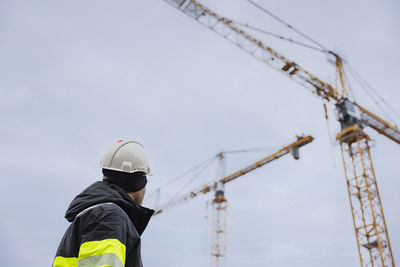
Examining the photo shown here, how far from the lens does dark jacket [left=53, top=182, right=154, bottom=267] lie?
4.91 feet

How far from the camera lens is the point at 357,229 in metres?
27.2

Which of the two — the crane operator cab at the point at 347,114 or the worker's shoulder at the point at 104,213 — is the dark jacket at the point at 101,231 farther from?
the crane operator cab at the point at 347,114

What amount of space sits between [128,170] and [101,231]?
666mm

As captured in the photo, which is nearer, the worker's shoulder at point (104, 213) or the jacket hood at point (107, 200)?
the worker's shoulder at point (104, 213)

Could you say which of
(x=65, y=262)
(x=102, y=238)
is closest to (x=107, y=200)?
(x=102, y=238)

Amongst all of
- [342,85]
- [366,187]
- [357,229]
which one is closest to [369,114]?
[342,85]

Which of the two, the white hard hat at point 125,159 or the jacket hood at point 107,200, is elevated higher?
the white hard hat at point 125,159

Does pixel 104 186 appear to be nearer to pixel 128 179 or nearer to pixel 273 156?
pixel 128 179

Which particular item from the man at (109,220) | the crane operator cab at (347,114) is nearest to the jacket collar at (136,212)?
the man at (109,220)

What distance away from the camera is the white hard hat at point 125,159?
7.25ft

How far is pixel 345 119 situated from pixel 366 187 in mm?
5973

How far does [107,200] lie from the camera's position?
1726 millimetres

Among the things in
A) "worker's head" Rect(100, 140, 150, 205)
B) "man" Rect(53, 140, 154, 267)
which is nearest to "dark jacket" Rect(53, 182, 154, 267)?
"man" Rect(53, 140, 154, 267)

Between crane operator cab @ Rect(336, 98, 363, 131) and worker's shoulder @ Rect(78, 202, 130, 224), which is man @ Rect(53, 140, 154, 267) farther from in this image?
crane operator cab @ Rect(336, 98, 363, 131)
